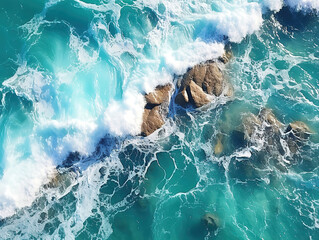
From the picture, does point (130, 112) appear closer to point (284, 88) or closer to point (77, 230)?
point (77, 230)

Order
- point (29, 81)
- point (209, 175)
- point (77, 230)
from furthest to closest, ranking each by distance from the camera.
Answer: point (29, 81) → point (209, 175) → point (77, 230)

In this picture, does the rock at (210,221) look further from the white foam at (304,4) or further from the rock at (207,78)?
the white foam at (304,4)

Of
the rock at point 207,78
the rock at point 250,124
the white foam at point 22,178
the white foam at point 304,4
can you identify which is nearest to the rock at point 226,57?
the rock at point 207,78

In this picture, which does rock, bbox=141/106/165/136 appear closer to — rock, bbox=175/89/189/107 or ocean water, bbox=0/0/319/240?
ocean water, bbox=0/0/319/240

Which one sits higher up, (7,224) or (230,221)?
(230,221)

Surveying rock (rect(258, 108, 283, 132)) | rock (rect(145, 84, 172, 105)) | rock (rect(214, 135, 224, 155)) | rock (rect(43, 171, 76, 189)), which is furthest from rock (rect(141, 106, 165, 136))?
rock (rect(258, 108, 283, 132))

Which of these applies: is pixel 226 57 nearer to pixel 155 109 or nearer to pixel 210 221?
pixel 155 109

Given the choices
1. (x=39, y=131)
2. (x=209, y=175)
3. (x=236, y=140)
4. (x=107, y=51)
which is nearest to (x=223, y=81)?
(x=236, y=140)
